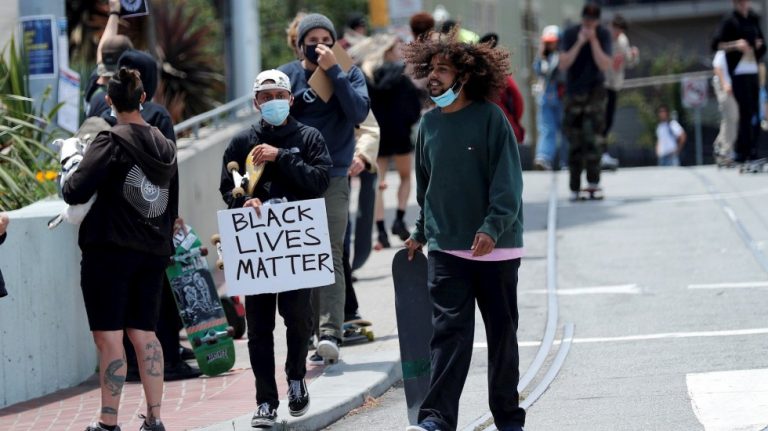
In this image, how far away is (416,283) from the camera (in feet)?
22.7

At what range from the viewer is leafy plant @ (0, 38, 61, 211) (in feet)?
31.7

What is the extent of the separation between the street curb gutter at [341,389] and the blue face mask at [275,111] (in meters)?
1.51

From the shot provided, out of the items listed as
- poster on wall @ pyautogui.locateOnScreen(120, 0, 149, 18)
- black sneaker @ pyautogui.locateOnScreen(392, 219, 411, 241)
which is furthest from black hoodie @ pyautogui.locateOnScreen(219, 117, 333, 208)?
black sneaker @ pyautogui.locateOnScreen(392, 219, 411, 241)

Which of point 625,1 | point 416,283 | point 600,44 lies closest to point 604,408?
point 416,283

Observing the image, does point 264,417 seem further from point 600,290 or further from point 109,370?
point 600,290

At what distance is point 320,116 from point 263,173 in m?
1.52

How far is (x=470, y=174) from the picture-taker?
6.47 meters

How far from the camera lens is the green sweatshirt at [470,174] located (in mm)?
6430

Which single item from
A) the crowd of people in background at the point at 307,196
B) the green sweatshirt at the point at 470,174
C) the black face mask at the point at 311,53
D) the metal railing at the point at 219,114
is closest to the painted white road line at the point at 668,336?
the crowd of people in background at the point at 307,196

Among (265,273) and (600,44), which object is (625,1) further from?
(265,273)

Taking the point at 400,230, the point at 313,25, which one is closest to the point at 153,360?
the point at 313,25

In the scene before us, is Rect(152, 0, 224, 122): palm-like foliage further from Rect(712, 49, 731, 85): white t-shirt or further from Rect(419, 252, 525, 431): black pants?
Rect(419, 252, 525, 431): black pants

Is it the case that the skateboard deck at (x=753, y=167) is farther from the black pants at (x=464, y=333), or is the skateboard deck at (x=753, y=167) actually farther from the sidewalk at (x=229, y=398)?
the black pants at (x=464, y=333)

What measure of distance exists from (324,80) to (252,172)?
1536 mm
